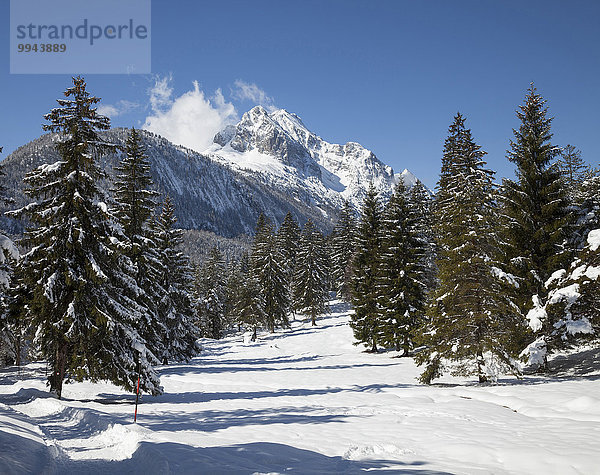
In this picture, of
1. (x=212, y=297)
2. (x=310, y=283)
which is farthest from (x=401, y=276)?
(x=212, y=297)

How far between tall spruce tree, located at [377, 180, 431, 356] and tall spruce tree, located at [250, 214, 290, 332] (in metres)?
23.3

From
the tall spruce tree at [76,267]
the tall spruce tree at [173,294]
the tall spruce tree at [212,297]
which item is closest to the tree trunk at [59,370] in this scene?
the tall spruce tree at [76,267]

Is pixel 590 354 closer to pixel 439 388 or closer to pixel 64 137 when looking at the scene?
pixel 439 388

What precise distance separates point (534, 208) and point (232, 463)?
64.2 feet

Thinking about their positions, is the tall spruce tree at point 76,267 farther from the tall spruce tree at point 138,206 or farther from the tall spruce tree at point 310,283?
the tall spruce tree at point 310,283

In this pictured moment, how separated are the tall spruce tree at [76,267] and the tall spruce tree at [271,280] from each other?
3400cm

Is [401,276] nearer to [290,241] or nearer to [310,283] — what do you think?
[310,283]

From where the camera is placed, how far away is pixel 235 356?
125 ft

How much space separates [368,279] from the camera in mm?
33469

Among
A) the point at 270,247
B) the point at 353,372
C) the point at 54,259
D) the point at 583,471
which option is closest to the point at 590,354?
the point at 353,372

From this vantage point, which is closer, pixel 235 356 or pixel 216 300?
pixel 235 356

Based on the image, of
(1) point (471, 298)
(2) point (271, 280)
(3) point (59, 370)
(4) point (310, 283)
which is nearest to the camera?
(3) point (59, 370)

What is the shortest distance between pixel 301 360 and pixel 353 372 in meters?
8.79

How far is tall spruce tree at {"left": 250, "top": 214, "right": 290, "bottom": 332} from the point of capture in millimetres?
50156
